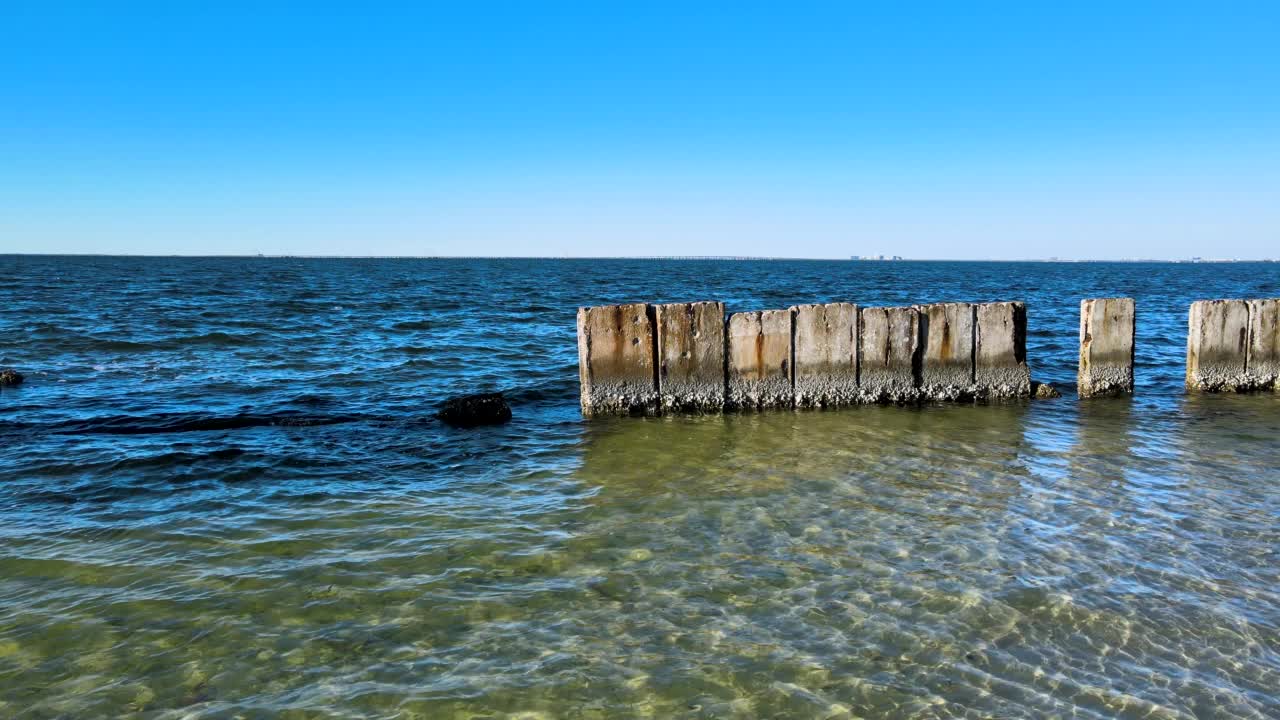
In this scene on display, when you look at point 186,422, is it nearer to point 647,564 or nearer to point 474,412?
point 474,412

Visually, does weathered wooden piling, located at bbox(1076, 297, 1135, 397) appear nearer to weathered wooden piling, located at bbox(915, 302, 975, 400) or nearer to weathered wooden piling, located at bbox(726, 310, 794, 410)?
weathered wooden piling, located at bbox(915, 302, 975, 400)

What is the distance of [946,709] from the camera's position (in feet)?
11.8

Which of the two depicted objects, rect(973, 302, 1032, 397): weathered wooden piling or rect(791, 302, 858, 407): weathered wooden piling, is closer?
rect(791, 302, 858, 407): weathered wooden piling

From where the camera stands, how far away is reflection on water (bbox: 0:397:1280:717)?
148 inches

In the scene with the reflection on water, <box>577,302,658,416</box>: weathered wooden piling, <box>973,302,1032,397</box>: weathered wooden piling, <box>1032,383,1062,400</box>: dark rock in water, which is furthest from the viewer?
<box>1032,383,1062,400</box>: dark rock in water

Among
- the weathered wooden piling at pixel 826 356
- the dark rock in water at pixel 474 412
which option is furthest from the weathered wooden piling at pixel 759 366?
the dark rock in water at pixel 474 412

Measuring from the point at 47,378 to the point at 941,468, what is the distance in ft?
48.4

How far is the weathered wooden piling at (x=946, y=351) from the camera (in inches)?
413

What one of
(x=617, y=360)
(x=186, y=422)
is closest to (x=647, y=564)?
(x=617, y=360)

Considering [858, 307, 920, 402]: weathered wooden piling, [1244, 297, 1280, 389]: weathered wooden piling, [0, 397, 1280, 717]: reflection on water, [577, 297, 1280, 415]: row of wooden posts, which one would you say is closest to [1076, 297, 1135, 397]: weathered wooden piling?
[577, 297, 1280, 415]: row of wooden posts

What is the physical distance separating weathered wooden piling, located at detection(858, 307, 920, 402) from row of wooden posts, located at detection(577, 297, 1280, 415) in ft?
0.04

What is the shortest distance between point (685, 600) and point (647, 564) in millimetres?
606

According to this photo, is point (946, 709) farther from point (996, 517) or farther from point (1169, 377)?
point (1169, 377)

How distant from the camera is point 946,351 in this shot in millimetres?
10695
